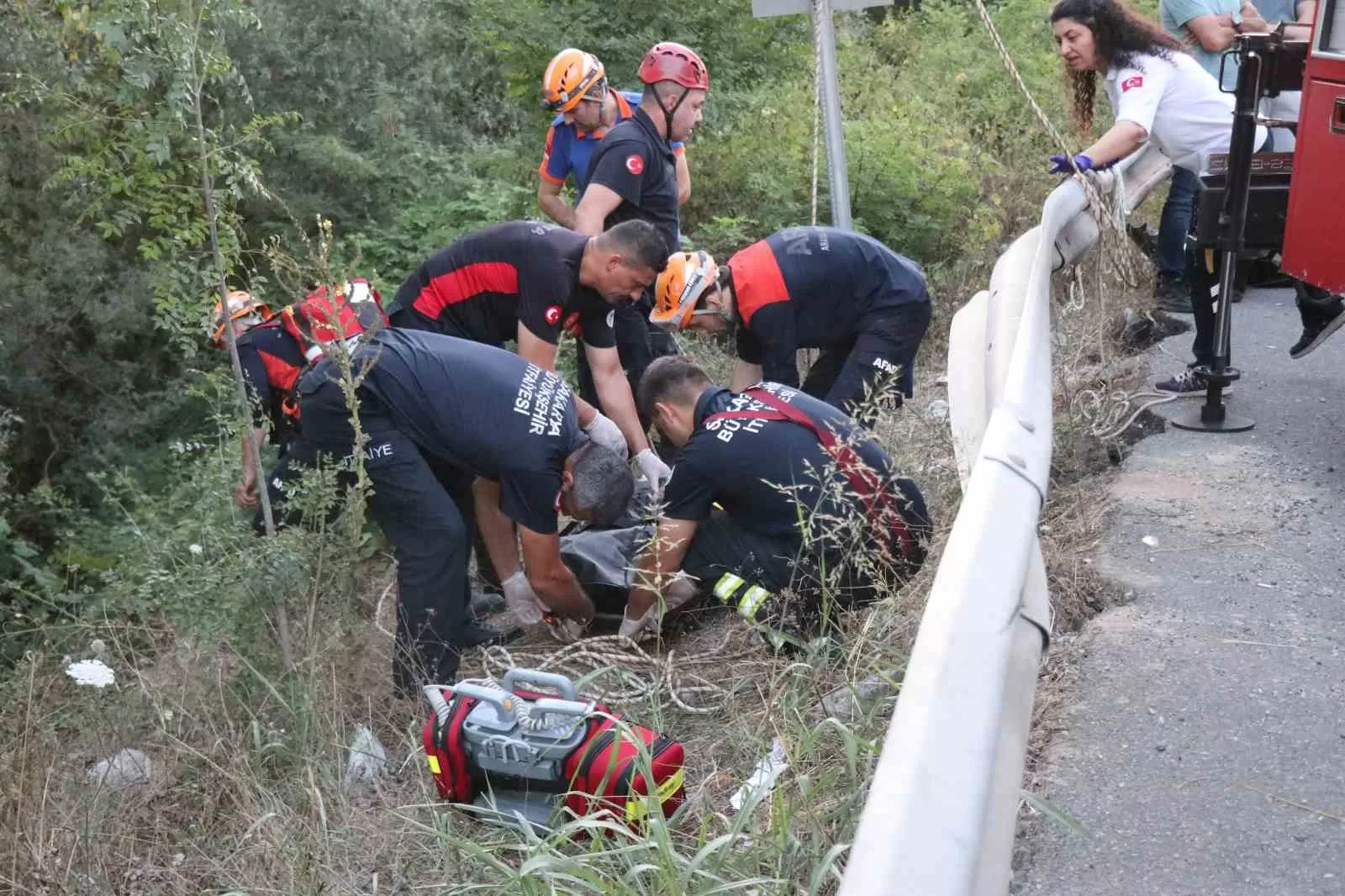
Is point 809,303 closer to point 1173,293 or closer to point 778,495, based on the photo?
point 778,495

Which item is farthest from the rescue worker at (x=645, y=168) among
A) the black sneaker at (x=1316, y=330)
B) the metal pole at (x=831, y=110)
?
the black sneaker at (x=1316, y=330)

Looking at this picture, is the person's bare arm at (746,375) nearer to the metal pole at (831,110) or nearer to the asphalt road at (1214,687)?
the metal pole at (831,110)

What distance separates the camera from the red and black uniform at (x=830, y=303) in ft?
18.0

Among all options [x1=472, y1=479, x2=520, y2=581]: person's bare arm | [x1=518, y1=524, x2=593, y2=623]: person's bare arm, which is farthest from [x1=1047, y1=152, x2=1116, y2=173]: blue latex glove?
[x1=472, y1=479, x2=520, y2=581]: person's bare arm

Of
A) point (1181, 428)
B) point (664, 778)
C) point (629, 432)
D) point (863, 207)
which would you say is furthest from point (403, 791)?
point (863, 207)

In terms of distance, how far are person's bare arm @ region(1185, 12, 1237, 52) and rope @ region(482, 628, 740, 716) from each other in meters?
4.54

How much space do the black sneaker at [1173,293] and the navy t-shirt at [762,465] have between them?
Answer: 10.8ft

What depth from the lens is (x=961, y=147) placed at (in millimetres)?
9758

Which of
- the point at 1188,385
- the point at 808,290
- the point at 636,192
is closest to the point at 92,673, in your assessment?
the point at 808,290

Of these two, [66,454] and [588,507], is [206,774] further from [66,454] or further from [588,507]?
[66,454]

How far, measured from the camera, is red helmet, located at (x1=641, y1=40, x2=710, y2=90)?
6.11m

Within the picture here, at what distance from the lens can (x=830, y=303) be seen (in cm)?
562

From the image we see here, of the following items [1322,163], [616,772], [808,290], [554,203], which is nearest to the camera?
[616,772]

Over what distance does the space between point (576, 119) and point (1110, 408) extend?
119 inches
